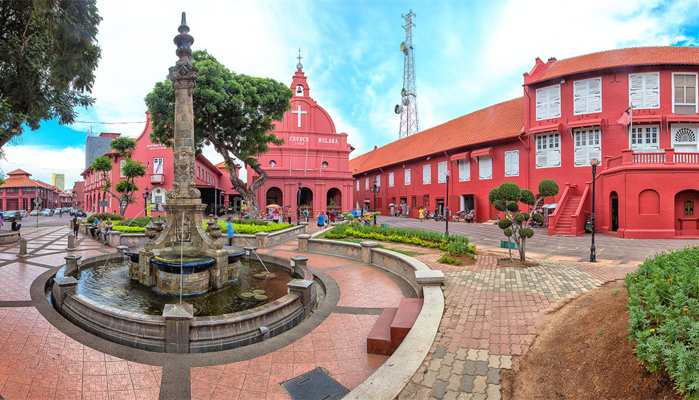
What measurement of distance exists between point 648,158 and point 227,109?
79.7 ft

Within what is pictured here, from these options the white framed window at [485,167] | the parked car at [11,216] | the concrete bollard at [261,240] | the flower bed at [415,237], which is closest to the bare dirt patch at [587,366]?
the flower bed at [415,237]

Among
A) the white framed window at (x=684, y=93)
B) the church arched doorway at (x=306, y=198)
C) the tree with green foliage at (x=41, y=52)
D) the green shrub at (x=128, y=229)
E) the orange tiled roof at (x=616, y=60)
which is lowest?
the green shrub at (x=128, y=229)

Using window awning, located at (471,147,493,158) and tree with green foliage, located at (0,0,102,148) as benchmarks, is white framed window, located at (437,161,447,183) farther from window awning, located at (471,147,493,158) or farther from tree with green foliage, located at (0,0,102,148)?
tree with green foliage, located at (0,0,102,148)

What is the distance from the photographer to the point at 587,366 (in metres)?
3.39

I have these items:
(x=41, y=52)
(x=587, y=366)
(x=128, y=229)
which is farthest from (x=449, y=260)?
(x=128, y=229)

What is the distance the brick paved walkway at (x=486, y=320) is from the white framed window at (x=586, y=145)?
49.9 ft

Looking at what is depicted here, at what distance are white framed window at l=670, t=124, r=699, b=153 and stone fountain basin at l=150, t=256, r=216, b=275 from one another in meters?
26.1

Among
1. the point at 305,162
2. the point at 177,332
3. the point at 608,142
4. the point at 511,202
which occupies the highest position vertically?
the point at 305,162

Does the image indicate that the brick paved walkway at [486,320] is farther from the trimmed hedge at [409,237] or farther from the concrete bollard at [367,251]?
the concrete bollard at [367,251]

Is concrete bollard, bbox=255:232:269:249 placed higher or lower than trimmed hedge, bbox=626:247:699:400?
lower

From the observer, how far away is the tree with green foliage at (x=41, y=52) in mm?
4832

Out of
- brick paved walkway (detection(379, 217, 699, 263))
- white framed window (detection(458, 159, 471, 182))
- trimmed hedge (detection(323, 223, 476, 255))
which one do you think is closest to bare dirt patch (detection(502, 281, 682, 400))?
trimmed hedge (detection(323, 223, 476, 255))

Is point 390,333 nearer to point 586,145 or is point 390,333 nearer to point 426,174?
point 586,145

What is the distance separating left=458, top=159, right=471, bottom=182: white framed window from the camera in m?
29.0
